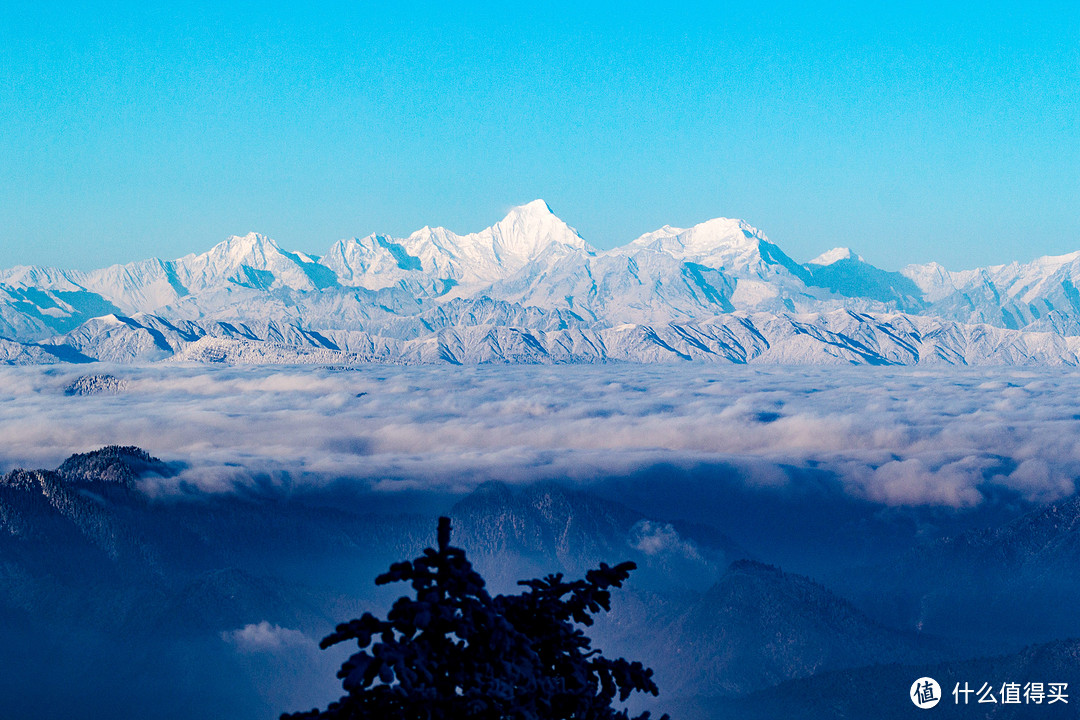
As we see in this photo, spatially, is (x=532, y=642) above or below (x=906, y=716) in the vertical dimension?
above

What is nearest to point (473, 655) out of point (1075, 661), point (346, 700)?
point (346, 700)

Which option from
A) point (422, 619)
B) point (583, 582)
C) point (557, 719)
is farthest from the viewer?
point (583, 582)

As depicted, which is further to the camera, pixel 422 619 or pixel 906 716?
pixel 906 716

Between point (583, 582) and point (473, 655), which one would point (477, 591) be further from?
point (583, 582)

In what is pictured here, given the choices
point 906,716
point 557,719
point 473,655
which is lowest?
point 906,716

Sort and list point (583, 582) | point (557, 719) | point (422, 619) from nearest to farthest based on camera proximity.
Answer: point (422, 619)
point (557, 719)
point (583, 582)

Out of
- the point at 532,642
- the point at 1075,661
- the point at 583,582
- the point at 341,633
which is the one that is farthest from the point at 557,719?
the point at 1075,661
